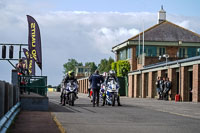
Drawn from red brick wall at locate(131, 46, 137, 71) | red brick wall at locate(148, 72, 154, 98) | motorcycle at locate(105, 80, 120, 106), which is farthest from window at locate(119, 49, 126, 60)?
motorcycle at locate(105, 80, 120, 106)

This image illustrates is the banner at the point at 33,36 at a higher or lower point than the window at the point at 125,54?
lower

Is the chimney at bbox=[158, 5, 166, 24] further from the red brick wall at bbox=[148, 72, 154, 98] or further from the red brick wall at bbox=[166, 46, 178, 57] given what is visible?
the red brick wall at bbox=[148, 72, 154, 98]

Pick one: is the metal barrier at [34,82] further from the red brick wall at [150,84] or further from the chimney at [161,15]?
the chimney at [161,15]

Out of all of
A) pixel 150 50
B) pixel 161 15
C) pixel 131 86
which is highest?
pixel 161 15

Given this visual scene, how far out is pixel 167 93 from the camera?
39750 mm

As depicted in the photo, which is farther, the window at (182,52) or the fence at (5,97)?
the window at (182,52)

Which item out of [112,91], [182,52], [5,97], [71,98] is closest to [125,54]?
[182,52]

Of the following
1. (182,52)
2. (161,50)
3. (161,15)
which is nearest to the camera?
(161,50)

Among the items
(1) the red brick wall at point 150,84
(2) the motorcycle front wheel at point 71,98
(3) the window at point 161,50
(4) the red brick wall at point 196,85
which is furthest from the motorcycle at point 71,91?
(3) the window at point 161,50

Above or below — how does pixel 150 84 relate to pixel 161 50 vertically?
below

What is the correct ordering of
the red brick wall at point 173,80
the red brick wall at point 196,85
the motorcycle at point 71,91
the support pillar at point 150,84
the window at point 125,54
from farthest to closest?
the window at point 125,54 < the support pillar at point 150,84 < the red brick wall at point 173,80 < the red brick wall at point 196,85 < the motorcycle at point 71,91

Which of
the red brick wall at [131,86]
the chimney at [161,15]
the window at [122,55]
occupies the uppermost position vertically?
the chimney at [161,15]

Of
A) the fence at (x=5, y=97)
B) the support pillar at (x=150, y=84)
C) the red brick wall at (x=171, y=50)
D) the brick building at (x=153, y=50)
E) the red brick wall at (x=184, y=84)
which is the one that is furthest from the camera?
the red brick wall at (x=171, y=50)

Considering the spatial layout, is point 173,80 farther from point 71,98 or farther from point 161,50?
point 161,50
